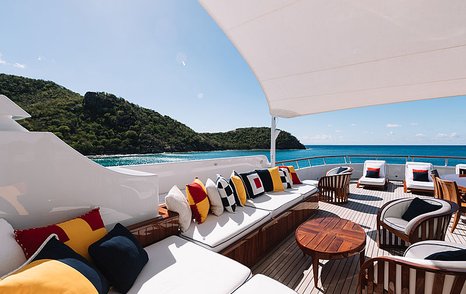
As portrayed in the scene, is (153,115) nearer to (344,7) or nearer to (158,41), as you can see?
(158,41)

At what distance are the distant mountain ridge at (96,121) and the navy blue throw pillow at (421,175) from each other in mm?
3985

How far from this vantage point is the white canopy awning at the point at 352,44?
190cm

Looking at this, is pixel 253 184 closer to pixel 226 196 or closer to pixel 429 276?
pixel 226 196

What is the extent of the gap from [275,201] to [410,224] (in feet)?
5.05

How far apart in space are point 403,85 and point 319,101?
136cm

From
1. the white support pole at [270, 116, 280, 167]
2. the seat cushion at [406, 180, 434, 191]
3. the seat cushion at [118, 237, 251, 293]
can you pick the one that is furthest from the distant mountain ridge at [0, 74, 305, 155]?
the seat cushion at [118, 237, 251, 293]

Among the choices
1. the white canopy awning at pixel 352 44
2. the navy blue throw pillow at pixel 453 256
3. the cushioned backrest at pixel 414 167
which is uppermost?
the white canopy awning at pixel 352 44

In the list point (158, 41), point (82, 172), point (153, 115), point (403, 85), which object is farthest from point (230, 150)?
point (82, 172)

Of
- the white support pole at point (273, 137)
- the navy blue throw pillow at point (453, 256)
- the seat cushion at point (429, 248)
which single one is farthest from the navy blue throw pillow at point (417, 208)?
the white support pole at point (273, 137)

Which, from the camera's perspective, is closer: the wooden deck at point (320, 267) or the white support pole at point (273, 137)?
the wooden deck at point (320, 267)

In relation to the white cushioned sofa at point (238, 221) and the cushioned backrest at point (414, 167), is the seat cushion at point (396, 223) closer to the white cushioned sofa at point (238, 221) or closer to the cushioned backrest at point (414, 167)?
the white cushioned sofa at point (238, 221)

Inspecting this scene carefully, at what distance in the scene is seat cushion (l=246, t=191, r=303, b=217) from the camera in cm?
271

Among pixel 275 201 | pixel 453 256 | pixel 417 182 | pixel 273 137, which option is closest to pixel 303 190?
pixel 275 201

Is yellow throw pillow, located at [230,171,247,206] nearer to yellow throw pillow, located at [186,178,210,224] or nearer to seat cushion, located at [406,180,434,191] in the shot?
yellow throw pillow, located at [186,178,210,224]
